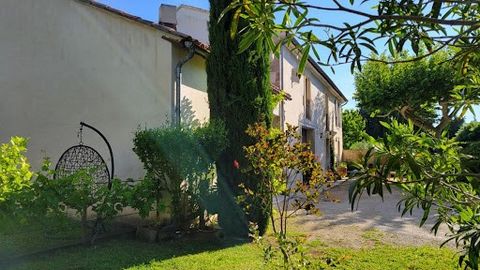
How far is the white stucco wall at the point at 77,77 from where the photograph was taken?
10.3 m

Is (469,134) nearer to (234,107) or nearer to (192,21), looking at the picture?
(192,21)

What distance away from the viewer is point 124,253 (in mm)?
7578

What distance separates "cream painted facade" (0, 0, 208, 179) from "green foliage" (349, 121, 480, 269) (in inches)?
306

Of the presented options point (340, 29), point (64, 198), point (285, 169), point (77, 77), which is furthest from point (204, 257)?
point (77, 77)

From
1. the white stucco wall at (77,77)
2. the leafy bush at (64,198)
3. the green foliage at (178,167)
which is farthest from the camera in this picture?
the white stucco wall at (77,77)

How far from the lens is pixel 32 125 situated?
11531mm

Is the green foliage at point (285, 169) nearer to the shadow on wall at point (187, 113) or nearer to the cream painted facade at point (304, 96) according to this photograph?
the shadow on wall at point (187, 113)

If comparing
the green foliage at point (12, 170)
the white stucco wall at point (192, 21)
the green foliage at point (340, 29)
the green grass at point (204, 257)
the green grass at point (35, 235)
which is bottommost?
the green grass at point (204, 257)

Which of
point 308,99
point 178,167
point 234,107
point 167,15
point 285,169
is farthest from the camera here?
point 308,99

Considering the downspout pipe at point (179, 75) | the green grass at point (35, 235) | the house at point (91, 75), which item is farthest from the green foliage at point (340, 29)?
the house at point (91, 75)

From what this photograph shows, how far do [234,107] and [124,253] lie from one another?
12.8ft

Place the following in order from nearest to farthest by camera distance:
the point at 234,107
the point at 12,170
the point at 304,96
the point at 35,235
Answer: the point at 12,170, the point at 35,235, the point at 234,107, the point at 304,96

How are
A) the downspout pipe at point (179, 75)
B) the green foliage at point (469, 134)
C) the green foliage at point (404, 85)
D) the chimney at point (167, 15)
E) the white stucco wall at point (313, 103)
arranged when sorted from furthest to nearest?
the green foliage at point (469, 134) → the green foliage at point (404, 85) → the white stucco wall at point (313, 103) → the chimney at point (167, 15) → the downspout pipe at point (179, 75)

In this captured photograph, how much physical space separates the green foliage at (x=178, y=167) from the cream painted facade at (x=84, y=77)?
1.54 m
